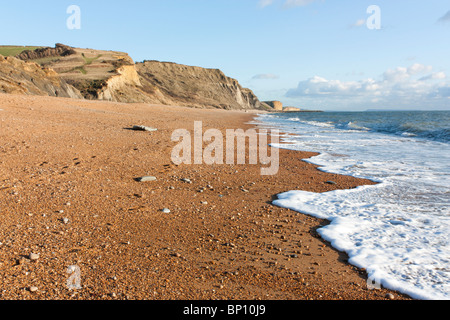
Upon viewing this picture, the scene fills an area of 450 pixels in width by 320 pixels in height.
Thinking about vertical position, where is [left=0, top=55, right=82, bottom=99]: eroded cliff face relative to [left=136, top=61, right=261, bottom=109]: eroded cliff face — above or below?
below

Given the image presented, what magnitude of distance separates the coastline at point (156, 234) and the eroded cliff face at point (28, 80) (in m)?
24.3

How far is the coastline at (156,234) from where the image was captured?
111 inches

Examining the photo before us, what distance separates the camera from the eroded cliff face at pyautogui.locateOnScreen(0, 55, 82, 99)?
26641 millimetres

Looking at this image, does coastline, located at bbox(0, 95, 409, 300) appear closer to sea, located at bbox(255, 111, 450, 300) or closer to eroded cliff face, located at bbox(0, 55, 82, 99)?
sea, located at bbox(255, 111, 450, 300)

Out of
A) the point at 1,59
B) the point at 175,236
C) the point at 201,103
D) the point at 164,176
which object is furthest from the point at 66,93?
the point at 201,103

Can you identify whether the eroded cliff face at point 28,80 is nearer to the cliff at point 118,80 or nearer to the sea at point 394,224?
the cliff at point 118,80

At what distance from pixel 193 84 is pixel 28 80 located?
2937 inches

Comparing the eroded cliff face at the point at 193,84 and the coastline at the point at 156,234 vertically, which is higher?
the eroded cliff face at the point at 193,84

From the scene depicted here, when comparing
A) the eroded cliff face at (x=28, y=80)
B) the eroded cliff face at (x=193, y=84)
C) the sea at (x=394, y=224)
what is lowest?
the sea at (x=394, y=224)

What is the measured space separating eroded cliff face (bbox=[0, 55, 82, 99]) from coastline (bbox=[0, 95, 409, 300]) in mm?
24259

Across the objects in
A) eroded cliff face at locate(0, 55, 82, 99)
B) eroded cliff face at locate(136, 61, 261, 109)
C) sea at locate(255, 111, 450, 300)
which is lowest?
sea at locate(255, 111, 450, 300)

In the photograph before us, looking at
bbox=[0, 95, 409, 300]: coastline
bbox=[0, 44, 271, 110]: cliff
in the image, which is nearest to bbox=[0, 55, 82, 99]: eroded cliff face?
bbox=[0, 44, 271, 110]: cliff

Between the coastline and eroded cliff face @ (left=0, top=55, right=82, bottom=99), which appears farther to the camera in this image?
eroded cliff face @ (left=0, top=55, right=82, bottom=99)

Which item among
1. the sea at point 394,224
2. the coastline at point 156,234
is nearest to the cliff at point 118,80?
the coastline at point 156,234
